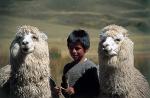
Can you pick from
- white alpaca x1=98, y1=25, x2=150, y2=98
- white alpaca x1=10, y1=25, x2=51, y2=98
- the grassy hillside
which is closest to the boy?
white alpaca x1=98, y1=25, x2=150, y2=98

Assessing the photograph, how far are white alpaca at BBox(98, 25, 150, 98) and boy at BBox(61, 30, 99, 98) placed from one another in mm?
170

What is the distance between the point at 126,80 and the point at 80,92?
1.70 feet

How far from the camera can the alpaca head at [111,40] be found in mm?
6941

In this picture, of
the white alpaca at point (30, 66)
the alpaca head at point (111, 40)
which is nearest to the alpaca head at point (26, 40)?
the white alpaca at point (30, 66)

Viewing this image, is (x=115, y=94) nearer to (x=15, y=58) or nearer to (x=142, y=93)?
(x=142, y=93)

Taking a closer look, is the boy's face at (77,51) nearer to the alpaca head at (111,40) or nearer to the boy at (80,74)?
the boy at (80,74)

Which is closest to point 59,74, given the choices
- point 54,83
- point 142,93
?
point 54,83

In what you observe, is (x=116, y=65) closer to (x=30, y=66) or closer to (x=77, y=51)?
(x=77, y=51)

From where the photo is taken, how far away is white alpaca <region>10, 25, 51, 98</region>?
7.12m

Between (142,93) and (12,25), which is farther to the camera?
(12,25)

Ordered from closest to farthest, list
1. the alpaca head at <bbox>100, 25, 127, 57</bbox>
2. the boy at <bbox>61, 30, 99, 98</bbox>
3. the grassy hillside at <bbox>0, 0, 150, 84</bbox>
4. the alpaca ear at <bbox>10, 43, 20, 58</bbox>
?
the alpaca head at <bbox>100, 25, 127, 57</bbox> < the alpaca ear at <bbox>10, 43, 20, 58</bbox> < the boy at <bbox>61, 30, 99, 98</bbox> < the grassy hillside at <bbox>0, 0, 150, 84</bbox>

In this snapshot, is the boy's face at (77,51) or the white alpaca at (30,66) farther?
the boy's face at (77,51)

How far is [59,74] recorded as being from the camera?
26.6 feet

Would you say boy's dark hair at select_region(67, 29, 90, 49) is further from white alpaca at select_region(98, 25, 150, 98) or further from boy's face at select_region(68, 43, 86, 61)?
white alpaca at select_region(98, 25, 150, 98)
